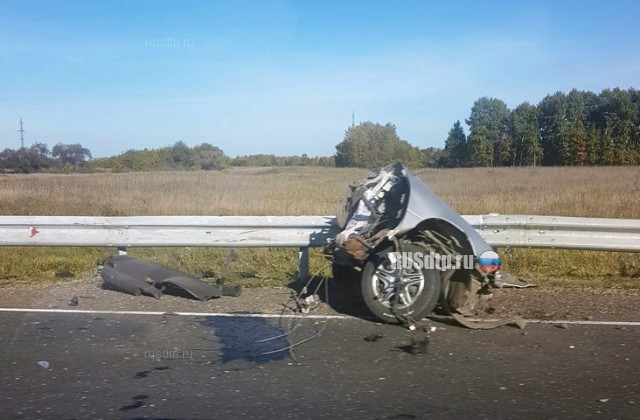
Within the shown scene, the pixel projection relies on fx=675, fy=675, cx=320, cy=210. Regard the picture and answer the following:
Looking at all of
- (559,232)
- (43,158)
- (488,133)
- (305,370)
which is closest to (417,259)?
(305,370)

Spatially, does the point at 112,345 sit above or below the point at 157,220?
below

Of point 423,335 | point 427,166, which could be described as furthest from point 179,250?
point 427,166

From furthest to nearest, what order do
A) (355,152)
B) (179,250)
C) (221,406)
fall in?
(355,152) → (179,250) → (221,406)

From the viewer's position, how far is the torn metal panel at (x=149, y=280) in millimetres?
7793

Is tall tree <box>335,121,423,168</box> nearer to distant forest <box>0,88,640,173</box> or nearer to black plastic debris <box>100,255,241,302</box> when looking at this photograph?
distant forest <box>0,88,640,173</box>

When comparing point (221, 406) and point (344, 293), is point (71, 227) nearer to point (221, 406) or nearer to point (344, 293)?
point (344, 293)

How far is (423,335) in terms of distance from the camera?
6.30 meters

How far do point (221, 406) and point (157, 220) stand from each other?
4.68 metres

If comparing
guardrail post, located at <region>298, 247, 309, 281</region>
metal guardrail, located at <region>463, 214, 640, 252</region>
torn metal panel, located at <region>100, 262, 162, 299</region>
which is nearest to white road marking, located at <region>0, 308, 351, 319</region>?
torn metal panel, located at <region>100, 262, 162, 299</region>

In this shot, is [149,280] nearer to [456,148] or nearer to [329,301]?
[329,301]

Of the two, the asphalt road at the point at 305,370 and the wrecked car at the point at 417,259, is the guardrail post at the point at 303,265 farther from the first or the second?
the asphalt road at the point at 305,370

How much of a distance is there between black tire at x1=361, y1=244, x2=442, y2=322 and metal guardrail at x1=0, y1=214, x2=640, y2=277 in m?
1.87

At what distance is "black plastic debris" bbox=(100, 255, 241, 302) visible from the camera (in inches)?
307

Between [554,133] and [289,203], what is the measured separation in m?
7.86
